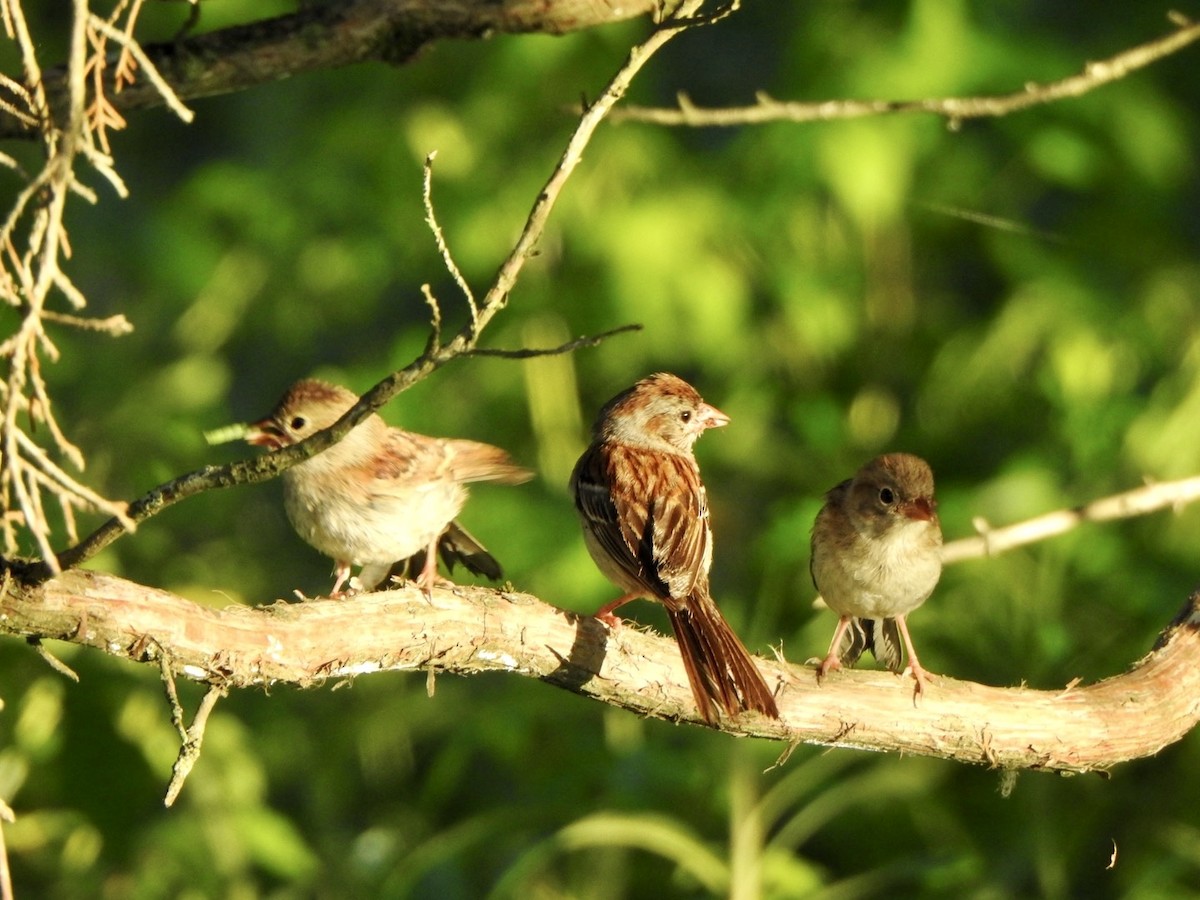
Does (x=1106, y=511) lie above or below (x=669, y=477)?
above

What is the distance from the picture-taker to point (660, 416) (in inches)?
225

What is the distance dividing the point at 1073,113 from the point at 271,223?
3539mm

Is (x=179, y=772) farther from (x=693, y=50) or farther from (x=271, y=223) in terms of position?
(x=693, y=50)

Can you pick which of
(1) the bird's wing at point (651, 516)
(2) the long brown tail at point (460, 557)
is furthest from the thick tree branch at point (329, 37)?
(2) the long brown tail at point (460, 557)

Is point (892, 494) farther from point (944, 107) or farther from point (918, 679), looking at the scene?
point (944, 107)

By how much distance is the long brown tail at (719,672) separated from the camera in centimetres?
417

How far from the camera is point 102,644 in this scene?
136 inches

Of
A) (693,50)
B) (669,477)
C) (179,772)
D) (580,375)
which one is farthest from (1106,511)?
(693,50)

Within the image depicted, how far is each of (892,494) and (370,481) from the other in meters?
1.60

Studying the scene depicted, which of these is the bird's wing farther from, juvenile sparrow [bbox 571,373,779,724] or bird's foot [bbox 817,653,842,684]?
bird's foot [bbox 817,653,842,684]

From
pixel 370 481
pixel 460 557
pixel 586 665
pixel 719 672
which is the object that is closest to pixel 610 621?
pixel 586 665

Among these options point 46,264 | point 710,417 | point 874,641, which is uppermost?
point 46,264

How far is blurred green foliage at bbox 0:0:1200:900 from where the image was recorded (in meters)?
6.55

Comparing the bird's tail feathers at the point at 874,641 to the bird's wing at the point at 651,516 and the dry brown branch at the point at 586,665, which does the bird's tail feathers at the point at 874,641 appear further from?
the dry brown branch at the point at 586,665
